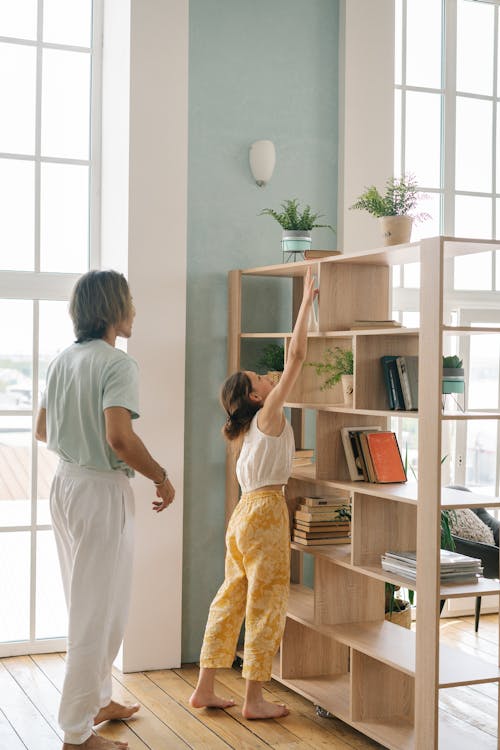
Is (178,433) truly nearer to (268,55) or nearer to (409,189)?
(409,189)

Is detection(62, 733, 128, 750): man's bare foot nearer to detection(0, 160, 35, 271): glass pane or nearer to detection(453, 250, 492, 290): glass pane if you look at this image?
detection(0, 160, 35, 271): glass pane

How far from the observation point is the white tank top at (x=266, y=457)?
3834 mm

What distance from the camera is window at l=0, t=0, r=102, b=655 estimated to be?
15.3 ft

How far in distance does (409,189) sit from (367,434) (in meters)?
1.01

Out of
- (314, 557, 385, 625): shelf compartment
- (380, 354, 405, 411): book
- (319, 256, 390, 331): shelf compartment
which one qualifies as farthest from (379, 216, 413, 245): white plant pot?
(314, 557, 385, 625): shelf compartment

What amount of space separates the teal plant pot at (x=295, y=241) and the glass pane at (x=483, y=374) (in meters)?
1.70

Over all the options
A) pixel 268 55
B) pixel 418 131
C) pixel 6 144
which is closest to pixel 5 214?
pixel 6 144

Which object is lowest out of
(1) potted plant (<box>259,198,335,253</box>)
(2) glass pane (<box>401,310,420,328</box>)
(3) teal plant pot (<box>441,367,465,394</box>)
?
(3) teal plant pot (<box>441,367,465,394</box>)

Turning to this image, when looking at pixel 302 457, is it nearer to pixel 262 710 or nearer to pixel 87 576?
pixel 262 710

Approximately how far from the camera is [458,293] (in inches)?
221

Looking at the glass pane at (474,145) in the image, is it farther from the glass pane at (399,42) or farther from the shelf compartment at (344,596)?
the shelf compartment at (344,596)

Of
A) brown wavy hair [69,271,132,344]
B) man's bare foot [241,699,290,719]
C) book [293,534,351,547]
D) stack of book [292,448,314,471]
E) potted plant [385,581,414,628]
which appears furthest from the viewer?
stack of book [292,448,314,471]

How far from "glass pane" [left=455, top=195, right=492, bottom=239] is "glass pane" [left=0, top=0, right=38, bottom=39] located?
2652 mm

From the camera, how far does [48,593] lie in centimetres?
475
